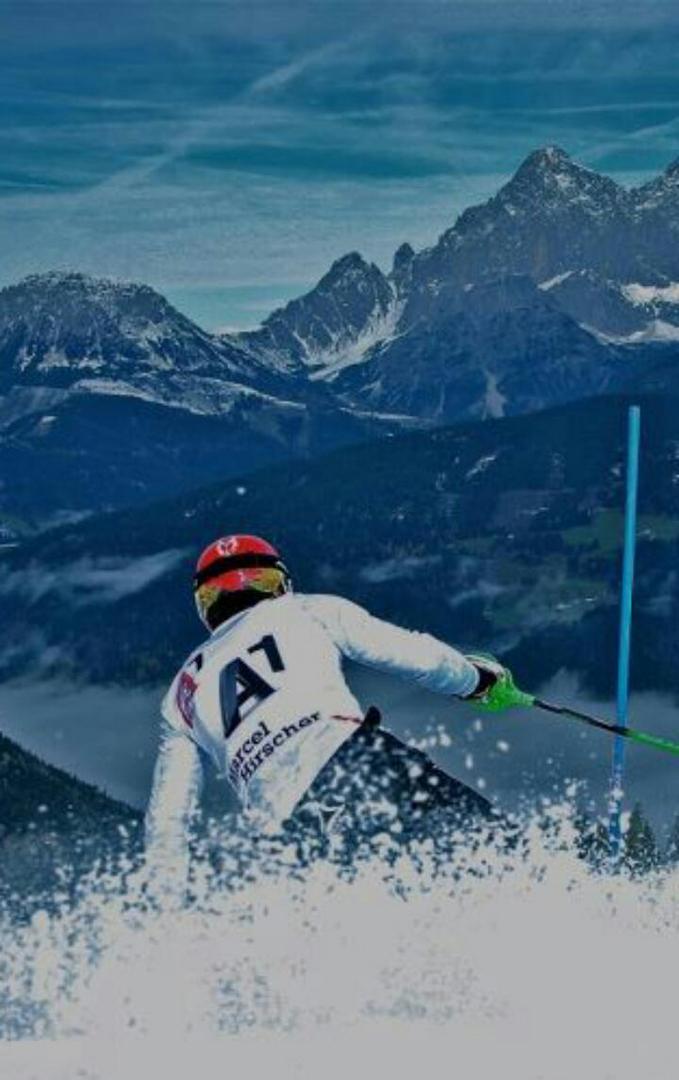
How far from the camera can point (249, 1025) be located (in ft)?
25.7

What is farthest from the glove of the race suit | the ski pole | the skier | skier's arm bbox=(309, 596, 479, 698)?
the race suit

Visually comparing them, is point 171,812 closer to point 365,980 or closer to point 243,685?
point 243,685

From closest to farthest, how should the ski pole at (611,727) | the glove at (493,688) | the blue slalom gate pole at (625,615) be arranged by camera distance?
the glove at (493,688), the ski pole at (611,727), the blue slalom gate pole at (625,615)

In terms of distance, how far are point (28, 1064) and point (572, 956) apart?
3298 millimetres

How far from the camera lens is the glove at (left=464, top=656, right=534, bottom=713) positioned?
10055 millimetres

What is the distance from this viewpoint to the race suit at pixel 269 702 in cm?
854

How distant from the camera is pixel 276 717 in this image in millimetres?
8531

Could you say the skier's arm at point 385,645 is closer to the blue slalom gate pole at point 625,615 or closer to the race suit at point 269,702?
the race suit at point 269,702

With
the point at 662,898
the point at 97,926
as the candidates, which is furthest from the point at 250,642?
the point at 662,898

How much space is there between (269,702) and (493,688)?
7.11 ft

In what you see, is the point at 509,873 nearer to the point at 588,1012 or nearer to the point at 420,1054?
the point at 588,1012

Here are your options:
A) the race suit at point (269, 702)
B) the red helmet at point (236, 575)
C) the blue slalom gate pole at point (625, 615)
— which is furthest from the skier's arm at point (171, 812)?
the blue slalom gate pole at point (625, 615)

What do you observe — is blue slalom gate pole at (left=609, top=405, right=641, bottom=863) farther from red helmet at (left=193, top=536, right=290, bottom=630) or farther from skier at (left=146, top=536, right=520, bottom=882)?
red helmet at (left=193, top=536, right=290, bottom=630)

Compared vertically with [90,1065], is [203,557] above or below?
above
